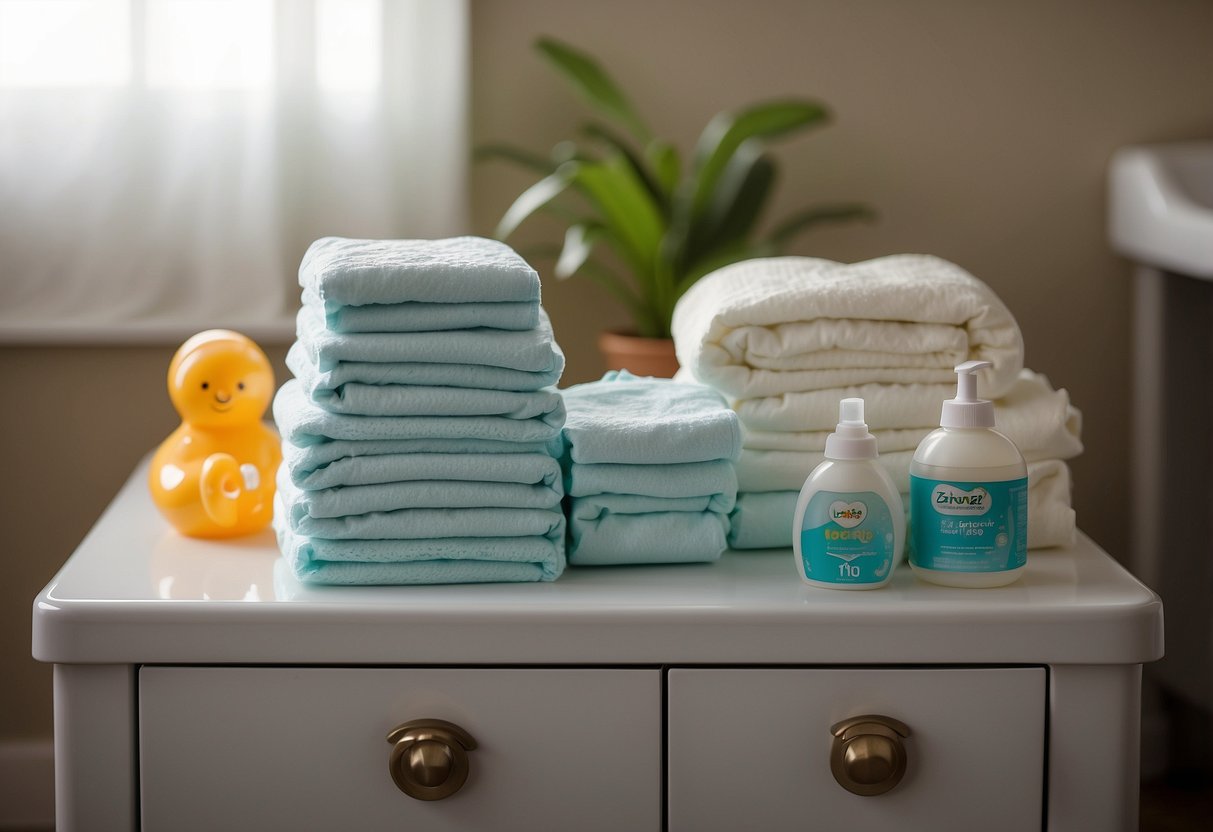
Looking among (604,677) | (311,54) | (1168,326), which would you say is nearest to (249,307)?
(311,54)

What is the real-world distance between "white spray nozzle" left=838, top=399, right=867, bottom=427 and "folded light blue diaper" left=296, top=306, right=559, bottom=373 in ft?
0.64

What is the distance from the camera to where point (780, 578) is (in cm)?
88

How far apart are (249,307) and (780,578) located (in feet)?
2.80

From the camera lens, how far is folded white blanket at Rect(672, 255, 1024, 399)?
3.01 ft

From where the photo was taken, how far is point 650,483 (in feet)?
2.89

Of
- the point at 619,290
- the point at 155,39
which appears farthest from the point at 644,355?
the point at 155,39

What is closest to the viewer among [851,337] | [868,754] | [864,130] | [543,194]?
[868,754]

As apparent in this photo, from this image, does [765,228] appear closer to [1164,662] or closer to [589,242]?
[589,242]

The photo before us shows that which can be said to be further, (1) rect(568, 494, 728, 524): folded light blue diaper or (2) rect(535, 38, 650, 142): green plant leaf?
(2) rect(535, 38, 650, 142): green plant leaf

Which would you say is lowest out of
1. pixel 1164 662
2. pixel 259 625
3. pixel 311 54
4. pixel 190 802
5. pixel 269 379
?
pixel 1164 662

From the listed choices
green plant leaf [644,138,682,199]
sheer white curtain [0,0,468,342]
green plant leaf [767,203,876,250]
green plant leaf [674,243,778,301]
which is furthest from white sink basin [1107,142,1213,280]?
sheer white curtain [0,0,468,342]

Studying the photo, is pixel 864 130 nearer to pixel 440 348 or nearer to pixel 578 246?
pixel 578 246

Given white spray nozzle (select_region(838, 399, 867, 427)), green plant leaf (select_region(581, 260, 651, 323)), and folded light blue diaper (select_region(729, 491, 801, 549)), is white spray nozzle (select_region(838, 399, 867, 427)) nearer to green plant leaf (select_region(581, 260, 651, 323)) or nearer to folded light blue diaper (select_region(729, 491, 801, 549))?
folded light blue diaper (select_region(729, 491, 801, 549))

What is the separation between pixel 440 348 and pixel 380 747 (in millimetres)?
267
